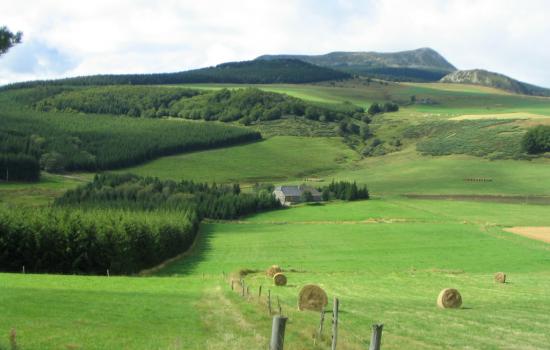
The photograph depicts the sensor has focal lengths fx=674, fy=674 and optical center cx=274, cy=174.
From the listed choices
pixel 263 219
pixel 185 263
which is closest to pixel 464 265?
pixel 185 263

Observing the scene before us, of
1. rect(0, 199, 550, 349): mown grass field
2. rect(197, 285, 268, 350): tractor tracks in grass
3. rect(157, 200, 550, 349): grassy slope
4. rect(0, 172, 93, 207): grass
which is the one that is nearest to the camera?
rect(197, 285, 268, 350): tractor tracks in grass

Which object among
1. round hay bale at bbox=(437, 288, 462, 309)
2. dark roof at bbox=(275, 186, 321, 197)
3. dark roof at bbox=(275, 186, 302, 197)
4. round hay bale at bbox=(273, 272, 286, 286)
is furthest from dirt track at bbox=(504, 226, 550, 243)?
dark roof at bbox=(275, 186, 302, 197)

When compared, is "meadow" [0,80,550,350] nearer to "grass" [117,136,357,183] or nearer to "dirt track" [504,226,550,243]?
"grass" [117,136,357,183]

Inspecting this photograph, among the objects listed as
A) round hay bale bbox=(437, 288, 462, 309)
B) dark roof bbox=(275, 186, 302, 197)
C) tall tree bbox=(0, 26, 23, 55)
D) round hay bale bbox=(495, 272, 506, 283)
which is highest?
tall tree bbox=(0, 26, 23, 55)

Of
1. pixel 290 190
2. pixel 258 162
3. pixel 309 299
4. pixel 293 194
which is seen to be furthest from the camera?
pixel 258 162

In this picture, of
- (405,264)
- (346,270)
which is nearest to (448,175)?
(405,264)

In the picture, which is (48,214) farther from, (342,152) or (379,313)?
(342,152)

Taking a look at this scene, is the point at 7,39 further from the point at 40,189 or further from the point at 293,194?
the point at 40,189

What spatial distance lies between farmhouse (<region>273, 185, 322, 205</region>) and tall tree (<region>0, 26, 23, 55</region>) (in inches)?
3357

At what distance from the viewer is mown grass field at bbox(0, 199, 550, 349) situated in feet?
66.5

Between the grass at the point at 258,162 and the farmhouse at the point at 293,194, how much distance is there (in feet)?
79.2

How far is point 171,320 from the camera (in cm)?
2261

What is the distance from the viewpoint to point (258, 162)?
150 metres

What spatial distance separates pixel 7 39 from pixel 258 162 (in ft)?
427
